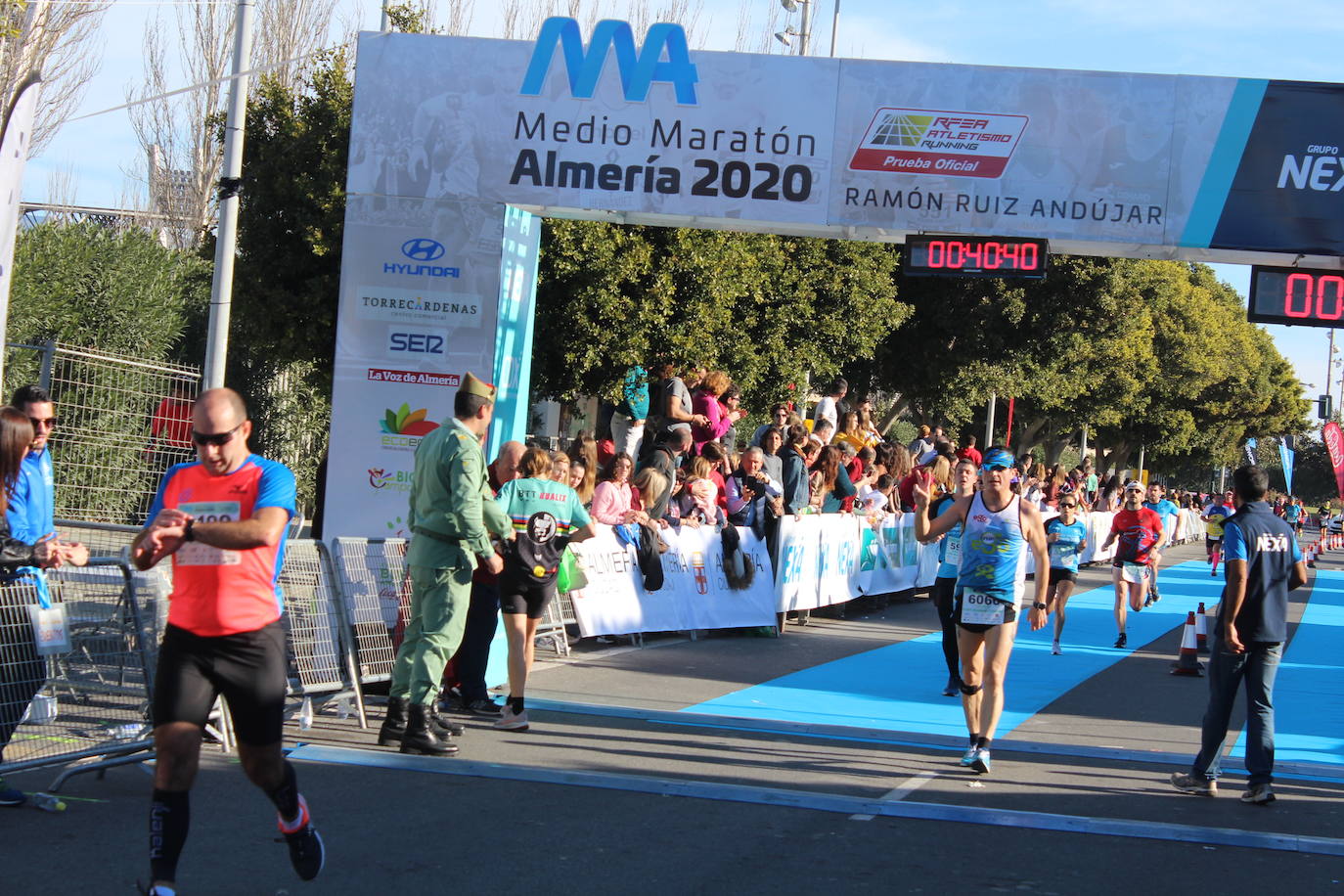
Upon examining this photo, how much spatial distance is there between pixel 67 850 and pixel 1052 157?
8440 millimetres

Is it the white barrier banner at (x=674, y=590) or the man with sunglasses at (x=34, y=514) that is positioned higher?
the man with sunglasses at (x=34, y=514)

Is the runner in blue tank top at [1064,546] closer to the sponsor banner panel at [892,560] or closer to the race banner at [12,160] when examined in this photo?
the sponsor banner panel at [892,560]

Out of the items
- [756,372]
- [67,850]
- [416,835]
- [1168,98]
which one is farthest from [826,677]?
[756,372]

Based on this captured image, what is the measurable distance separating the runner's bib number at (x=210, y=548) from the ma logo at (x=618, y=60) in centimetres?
667

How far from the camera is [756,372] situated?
25.6m

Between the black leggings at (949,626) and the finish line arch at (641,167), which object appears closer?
the finish line arch at (641,167)

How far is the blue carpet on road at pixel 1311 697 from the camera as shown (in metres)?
10.2

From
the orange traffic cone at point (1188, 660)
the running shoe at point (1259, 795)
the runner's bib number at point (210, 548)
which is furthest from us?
the orange traffic cone at point (1188, 660)

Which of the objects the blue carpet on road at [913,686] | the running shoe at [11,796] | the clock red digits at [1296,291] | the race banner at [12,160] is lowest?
the running shoe at [11,796]

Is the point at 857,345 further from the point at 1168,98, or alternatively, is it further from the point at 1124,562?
the point at 1168,98

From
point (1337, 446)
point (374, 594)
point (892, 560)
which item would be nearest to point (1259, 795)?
point (374, 594)

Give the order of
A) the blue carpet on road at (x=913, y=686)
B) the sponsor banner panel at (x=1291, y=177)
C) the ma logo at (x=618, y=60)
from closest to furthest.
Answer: the blue carpet on road at (x=913, y=686) < the sponsor banner panel at (x=1291, y=177) < the ma logo at (x=618, y=60)

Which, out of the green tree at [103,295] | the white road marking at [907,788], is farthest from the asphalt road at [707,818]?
the green tree at [103,295]

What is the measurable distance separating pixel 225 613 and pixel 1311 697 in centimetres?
1105
